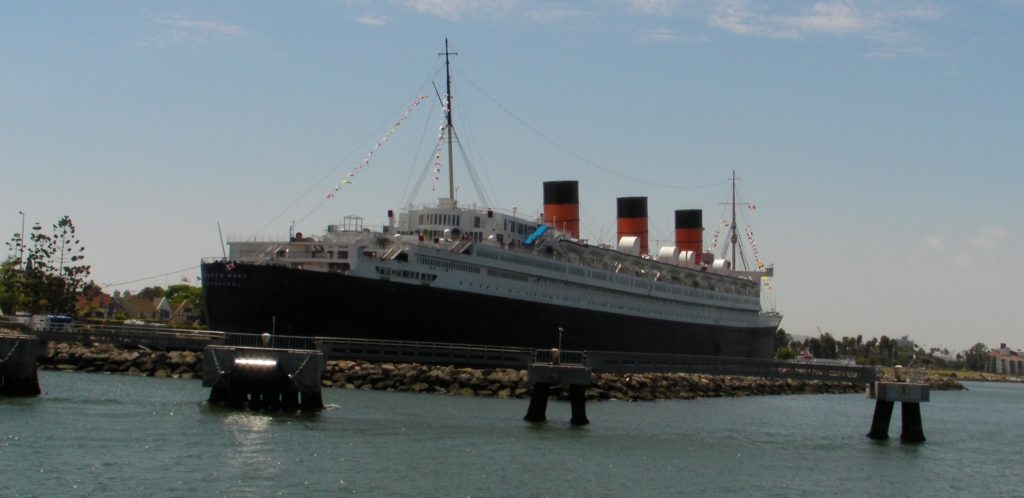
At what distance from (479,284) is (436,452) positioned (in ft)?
121

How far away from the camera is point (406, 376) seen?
51406mm

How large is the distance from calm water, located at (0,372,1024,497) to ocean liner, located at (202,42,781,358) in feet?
37.7

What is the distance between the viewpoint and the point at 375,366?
5194cm

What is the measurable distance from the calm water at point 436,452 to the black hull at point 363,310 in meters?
11.1

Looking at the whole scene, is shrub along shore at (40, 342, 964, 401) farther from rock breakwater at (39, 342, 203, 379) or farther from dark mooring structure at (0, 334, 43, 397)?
dark mooring structure at (0, 334, 43, 397)

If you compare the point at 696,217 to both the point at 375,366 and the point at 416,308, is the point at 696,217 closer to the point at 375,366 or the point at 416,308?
the point at 416,308

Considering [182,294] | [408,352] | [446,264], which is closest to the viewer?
[408,352]

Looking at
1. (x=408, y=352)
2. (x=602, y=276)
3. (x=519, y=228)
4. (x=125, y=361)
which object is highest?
(x=519, y=228)

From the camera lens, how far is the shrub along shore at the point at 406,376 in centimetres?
5112

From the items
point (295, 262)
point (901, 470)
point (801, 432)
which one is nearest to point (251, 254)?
point (295, 262)

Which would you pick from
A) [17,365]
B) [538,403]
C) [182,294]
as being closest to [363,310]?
[538,403]

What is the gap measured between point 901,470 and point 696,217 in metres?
70.4

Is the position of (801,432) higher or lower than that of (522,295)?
lower

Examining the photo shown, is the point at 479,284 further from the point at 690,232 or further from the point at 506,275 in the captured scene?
the point at 690,232
